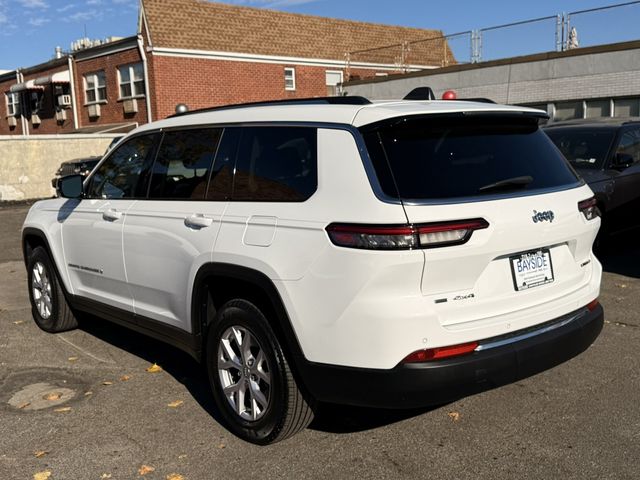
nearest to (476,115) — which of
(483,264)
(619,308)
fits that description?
(483,264)

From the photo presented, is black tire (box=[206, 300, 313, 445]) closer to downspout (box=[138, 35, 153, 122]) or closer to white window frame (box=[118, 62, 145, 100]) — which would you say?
downspout (box=[138, 35, 153, 122])

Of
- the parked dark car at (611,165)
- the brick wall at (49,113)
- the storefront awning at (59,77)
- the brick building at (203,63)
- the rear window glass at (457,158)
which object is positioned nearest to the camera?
the rear window glass at (457,158)

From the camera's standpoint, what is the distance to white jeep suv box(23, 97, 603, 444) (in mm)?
3117

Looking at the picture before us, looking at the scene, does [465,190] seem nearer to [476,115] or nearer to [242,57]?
[476,115]

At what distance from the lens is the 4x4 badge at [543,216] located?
3.43 meters

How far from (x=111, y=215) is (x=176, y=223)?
0.92 metres

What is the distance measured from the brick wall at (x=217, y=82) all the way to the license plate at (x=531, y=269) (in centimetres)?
2327

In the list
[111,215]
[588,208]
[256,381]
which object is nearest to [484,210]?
[588,208]

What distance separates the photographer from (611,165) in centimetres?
856

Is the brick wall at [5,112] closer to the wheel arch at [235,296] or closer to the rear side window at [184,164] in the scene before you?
the rear side window at [184,164]

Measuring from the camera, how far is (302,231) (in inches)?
131

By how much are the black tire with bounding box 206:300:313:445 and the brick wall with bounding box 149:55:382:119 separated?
22.5 meters

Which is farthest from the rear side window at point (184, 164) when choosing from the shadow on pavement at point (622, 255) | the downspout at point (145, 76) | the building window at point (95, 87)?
the building window at point (95, 87)

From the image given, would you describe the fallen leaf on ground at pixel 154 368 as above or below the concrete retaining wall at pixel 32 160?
below
